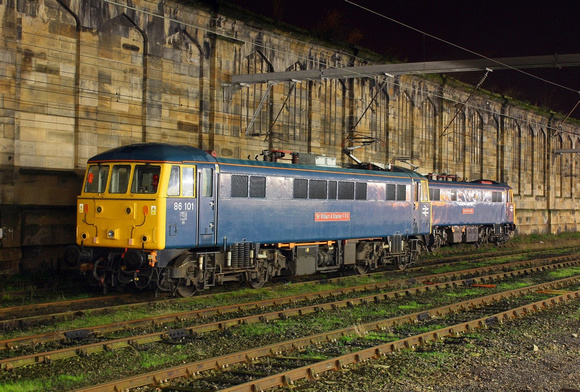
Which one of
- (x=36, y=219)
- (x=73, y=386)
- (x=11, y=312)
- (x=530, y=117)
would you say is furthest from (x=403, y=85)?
(x=73, y=386)

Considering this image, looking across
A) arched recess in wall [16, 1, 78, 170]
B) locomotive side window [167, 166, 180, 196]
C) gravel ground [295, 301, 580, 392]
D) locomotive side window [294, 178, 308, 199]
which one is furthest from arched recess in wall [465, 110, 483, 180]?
locomotive side window [167, 166, 180, 196]

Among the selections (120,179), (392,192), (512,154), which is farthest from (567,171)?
(120,179)

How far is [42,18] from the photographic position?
742 inches

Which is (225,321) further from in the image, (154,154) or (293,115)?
(293,115)

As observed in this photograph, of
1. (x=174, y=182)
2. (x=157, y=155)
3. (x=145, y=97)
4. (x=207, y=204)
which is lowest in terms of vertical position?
(x=207, y=204)

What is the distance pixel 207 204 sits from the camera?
592 inches

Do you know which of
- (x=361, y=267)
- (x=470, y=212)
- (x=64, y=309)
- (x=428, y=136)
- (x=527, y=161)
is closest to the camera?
(x=64, y=309)

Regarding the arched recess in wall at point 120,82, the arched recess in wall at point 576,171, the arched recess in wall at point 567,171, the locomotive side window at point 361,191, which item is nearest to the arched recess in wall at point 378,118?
the locomotive side window at point 361,191

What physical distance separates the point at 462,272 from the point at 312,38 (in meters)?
13.5

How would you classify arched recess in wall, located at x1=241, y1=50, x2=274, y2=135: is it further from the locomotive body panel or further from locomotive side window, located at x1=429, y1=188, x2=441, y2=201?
locomotive side window, located at x1=429, y1=188, x2=441, y2=201

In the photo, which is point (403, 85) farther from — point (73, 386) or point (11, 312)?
point (73, 386)

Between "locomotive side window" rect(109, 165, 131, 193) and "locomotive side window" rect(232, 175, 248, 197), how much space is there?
2698 mm

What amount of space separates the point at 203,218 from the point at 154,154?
193 centimetres

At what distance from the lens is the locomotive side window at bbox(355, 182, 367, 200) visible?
65.7 feet
